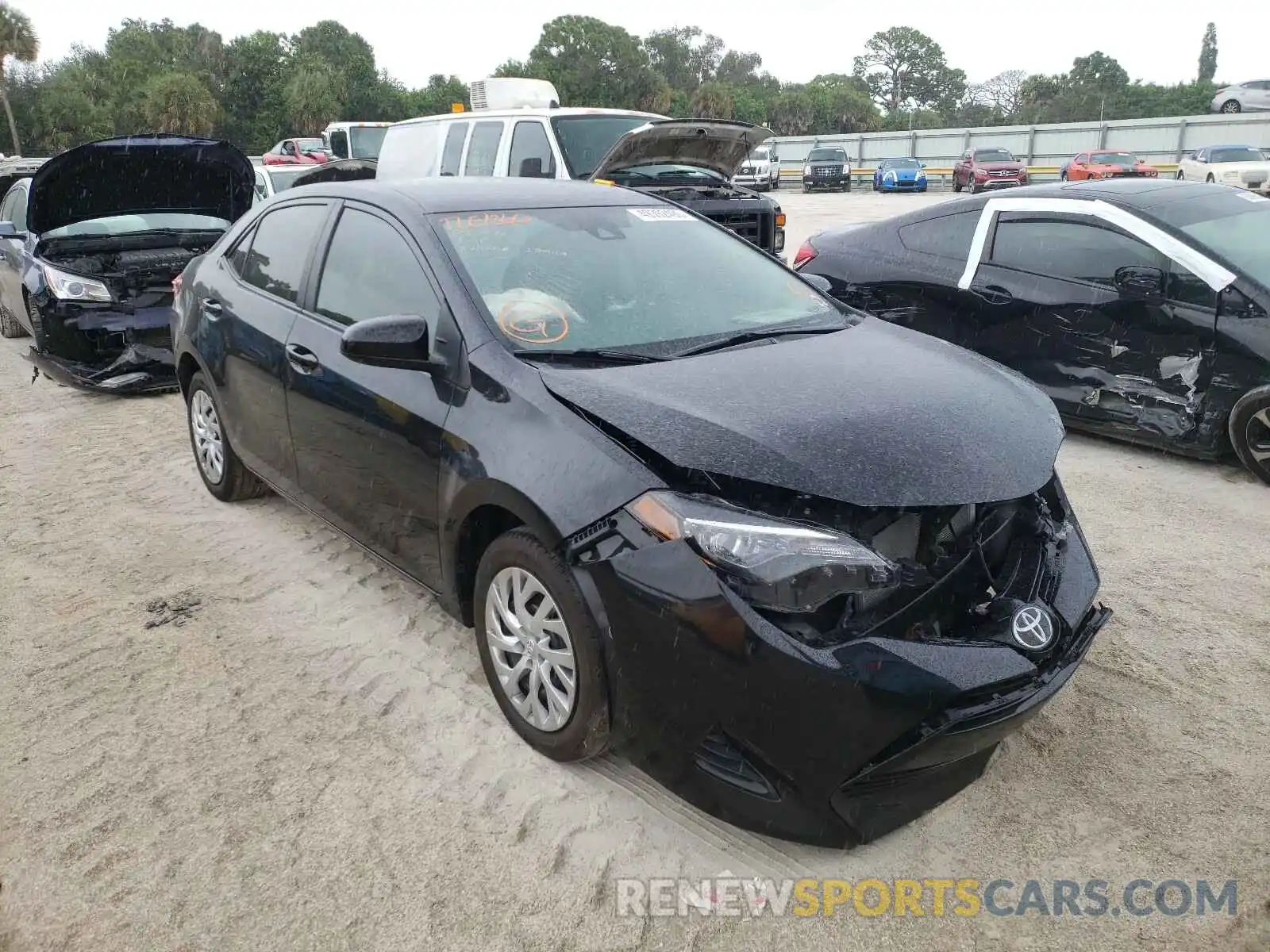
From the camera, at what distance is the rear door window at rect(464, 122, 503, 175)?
9562mm

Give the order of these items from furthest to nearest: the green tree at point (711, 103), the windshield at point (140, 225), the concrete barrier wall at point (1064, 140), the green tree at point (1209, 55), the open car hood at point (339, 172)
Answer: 1. the green tree at point (1209, 55)
2. the green tree at point (711, 103)
3. the concrete barrier wall at point (1064, 140)
4. the open car hood at point (339, 172)
5. the windshield at point (140, 225)

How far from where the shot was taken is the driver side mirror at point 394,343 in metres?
3.02

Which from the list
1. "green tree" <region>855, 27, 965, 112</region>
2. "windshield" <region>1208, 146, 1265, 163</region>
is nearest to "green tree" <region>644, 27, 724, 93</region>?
"green tree" <region>855, 27, 965, 112</region>

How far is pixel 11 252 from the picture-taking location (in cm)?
836

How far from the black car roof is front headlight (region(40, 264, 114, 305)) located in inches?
155

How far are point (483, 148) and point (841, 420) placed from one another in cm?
802

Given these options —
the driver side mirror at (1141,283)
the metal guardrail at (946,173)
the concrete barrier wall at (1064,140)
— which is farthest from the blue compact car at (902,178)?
the driver side mirror at (1141,283)

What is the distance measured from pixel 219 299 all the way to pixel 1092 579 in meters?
3.87

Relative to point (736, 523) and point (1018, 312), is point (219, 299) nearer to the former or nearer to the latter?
point (736, 523)

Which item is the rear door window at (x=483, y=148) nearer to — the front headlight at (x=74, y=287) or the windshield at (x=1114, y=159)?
the front headlight at (x=74, y=287)

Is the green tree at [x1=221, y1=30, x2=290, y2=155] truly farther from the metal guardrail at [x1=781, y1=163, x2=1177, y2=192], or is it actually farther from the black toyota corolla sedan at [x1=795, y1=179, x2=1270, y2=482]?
the black toyota corolla sedan at [x1=795, y1=179, x2=1270, y2=482]

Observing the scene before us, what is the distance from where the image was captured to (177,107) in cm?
4919

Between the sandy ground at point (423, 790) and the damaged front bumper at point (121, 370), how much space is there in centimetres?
328

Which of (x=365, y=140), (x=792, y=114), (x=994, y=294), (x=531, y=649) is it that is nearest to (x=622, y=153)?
(x=994, y=294)
